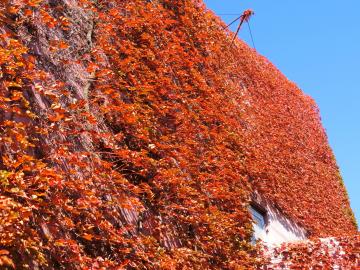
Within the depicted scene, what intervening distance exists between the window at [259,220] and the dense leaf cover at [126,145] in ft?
1.23

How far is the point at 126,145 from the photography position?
562 cm

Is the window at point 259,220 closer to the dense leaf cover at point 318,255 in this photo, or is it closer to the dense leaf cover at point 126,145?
the dense leaf cover at point 126,145

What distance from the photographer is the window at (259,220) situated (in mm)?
9230

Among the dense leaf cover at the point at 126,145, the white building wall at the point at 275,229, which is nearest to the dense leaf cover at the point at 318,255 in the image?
the dense leaf cover at the point at 126,145

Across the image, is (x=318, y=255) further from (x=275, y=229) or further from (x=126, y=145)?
(x=126, y=145)

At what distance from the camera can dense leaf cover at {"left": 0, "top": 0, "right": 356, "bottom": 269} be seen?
3684mm

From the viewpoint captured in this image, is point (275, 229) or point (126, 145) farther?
point (275, 229)

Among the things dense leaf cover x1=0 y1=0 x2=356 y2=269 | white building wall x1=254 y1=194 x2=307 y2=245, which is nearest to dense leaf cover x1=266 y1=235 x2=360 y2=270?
dense leaf cover x1=0 y1=0 x2=356 y2=269

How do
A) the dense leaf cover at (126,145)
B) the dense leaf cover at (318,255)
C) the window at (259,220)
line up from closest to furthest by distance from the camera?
the dense leaf cover at (126,145) < the dense leaf cover at (318,255) < the window at (259,220)

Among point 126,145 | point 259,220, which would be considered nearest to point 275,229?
point 259,220

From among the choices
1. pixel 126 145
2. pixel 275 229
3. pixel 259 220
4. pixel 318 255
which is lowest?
pixel 126 145

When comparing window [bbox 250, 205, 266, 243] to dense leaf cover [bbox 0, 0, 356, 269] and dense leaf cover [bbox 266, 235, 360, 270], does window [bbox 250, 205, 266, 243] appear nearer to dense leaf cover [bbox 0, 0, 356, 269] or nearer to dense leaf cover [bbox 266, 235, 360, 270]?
dense leaf cover [bbox 0, 0, 356, 269]

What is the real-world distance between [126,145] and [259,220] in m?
4.74

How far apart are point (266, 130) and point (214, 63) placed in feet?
7.96
